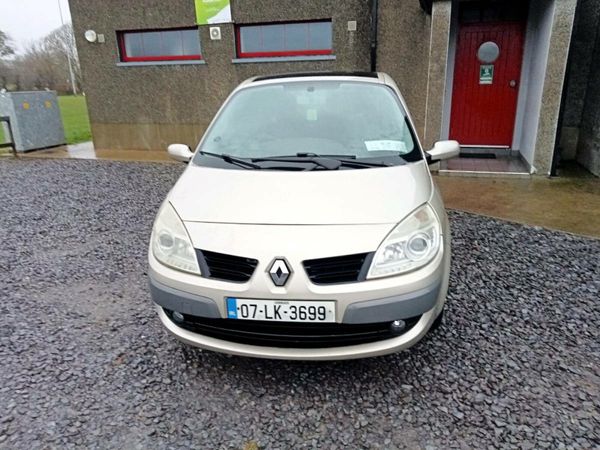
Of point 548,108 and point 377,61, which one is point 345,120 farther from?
point 377,61

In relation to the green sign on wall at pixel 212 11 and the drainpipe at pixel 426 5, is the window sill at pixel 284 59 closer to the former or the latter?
the green sign on wall at pixel 212 11

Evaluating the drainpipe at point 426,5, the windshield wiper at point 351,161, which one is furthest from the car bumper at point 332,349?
the drainpipe at point 426,5

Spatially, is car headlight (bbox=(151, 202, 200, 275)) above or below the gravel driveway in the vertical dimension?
above

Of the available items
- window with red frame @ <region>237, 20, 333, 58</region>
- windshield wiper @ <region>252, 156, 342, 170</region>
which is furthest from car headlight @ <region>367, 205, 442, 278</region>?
window with red frame @ <region>237, 20, 333, 58</region>

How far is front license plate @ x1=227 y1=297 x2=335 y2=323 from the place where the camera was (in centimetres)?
202

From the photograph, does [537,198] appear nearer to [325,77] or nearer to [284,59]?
[325,77]

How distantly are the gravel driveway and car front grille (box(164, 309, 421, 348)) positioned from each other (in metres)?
0.35

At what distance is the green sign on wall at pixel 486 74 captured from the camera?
7.31 meters

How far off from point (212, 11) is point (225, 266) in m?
7.80

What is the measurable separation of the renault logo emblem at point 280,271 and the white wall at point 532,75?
568cm

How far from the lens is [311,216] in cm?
221

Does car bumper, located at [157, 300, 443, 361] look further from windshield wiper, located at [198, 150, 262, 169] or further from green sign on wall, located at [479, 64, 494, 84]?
green sign on wall, located at [479, 64, 494, 84]

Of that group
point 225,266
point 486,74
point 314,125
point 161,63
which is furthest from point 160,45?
point 225,266

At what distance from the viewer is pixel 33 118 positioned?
33.1ft
